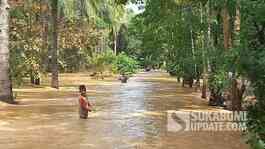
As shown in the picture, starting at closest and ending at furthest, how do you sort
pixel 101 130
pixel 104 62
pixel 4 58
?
pixel 101 130 → pixel 4 58 → pixel 104 62

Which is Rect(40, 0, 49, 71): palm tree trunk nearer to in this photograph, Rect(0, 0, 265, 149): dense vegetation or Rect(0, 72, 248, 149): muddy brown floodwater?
Rect(0, 0, 265, 149): dense vegetation

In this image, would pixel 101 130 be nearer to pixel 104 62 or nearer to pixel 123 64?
pixel 104 62

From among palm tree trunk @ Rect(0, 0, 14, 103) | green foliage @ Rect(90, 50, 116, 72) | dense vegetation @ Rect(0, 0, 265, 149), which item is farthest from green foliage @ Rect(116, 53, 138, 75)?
palm tree trunk @ Rect(0, 0, 14, 103)

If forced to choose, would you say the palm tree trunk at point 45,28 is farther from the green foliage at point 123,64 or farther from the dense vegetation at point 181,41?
the green foliage at point 123,64

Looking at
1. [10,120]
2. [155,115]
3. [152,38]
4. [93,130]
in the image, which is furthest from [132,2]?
[152,38]

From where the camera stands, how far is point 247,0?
353 inches

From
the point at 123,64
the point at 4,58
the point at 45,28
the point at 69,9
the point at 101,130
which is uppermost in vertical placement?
the point at 69,9

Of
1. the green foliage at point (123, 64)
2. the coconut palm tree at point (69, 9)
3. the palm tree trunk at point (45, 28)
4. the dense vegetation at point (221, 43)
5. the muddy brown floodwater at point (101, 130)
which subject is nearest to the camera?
the dense vegetation at point (221, 43)

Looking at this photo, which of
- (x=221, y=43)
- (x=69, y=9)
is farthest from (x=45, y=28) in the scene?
(x=221, y=43)

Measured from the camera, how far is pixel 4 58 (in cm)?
2233

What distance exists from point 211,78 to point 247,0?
14.2m

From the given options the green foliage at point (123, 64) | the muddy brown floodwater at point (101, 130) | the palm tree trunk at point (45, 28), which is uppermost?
the palm tree trunk at point (45, 28)

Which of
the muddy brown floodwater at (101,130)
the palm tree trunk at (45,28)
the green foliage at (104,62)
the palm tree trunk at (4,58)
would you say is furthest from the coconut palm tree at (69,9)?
the muddy brown floodwater at (101,130)

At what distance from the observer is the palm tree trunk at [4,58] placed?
22.0 meters
